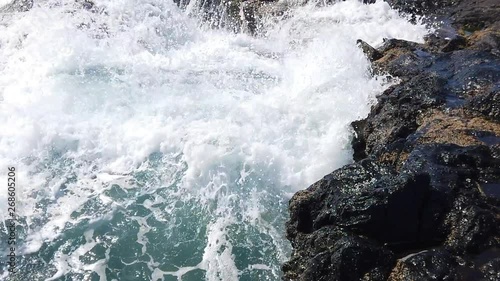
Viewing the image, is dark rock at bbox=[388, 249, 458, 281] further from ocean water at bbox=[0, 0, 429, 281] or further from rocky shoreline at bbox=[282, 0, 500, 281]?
ocean water at bbox=[0, 0, 429, 281]

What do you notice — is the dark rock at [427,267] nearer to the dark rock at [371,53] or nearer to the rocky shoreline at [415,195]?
the rocky shoreline at [415,195]

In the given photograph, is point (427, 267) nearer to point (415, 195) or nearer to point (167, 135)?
point (415, 195)

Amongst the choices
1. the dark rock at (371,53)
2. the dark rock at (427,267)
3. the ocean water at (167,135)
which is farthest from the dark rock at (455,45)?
the dark rock at (427,267)

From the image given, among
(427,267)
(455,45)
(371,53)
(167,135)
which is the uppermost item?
(455,45)

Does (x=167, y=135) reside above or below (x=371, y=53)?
below

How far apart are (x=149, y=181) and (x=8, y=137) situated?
3.79 metres

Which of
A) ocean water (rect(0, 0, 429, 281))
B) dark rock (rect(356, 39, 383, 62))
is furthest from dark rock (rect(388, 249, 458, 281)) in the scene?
dark rock (rect(356, 39, 383, 62))

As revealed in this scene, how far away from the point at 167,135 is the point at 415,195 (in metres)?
6.01

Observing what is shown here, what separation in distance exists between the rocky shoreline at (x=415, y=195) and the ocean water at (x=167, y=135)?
0.97m

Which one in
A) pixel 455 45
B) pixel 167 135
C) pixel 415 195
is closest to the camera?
pixel 415 195

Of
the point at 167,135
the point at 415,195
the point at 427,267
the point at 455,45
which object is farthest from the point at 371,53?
the point at 427,267

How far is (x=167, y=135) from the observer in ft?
35.0

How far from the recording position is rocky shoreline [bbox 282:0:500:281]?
6262 mm

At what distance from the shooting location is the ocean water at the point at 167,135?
27.0 feet
